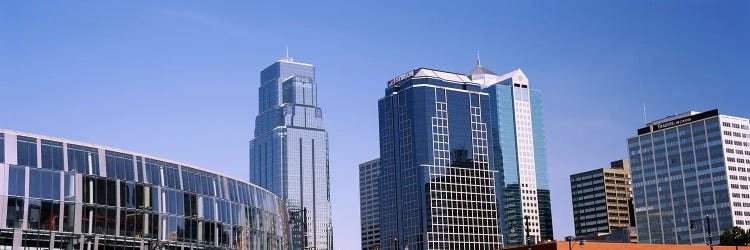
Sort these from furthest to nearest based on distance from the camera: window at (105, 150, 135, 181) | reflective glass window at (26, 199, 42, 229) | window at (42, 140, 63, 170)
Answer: window at (105, 150, 135, 181), window at (42, 140, 63, 170), reflective glass window at (26, 199, 42, 229)

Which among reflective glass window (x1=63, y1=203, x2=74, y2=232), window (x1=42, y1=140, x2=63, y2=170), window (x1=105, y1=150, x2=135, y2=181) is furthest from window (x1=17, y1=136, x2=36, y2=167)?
window (x1=105, y1=150, x2=135, y2=181)

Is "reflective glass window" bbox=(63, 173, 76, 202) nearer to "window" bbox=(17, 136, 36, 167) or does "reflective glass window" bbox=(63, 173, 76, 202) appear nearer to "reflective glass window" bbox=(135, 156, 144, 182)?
"window" bbox=(17, 136, 36, 167)

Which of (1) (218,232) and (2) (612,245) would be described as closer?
(1) (218,232)

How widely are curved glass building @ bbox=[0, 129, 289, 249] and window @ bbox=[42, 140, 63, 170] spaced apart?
0.09 meters

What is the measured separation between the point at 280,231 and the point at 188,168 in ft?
74.4

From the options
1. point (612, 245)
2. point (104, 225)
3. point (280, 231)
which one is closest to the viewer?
point (104, 225)

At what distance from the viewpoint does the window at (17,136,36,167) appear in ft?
249

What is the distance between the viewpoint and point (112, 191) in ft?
271

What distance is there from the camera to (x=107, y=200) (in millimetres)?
81938

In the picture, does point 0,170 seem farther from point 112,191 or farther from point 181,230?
point 181,230

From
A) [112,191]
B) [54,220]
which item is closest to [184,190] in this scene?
[112,191]

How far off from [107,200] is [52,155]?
6.77 meters

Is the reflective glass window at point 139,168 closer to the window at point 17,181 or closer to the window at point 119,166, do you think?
the window at point 119,166

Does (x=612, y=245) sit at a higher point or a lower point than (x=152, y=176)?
lower
